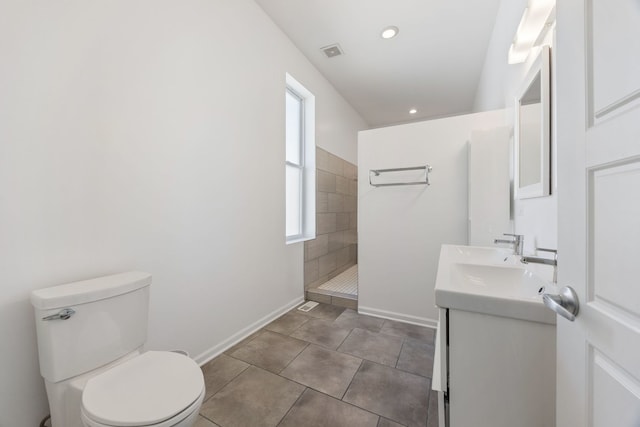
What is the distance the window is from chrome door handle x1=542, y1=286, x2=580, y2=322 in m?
2.43

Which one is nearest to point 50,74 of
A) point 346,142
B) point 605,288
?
point 605,288

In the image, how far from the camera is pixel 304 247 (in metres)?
2.95

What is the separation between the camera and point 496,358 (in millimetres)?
820

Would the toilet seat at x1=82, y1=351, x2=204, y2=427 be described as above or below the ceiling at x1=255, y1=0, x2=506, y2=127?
below

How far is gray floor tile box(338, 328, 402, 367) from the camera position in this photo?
186 cm

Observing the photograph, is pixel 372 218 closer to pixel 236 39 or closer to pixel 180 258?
pixel 180 258

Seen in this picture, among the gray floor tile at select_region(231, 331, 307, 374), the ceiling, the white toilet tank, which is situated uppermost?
the ceiling

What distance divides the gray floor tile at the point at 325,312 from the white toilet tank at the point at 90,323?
1.60 m

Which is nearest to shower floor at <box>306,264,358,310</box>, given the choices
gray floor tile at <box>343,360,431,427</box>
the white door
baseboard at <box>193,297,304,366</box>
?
baseboard at <box>193,297,304,366</box>

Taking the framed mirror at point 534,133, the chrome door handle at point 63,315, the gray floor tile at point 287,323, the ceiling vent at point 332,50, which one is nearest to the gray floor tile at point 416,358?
the gray floor tile at point 287,323

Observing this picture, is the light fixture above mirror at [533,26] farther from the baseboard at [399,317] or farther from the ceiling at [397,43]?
the baseboard at [399,317]

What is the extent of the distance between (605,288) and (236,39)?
2.49 metres

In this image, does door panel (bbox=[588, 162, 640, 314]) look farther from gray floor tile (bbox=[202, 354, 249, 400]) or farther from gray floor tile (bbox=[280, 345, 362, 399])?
gray floor tile (bbox=[202, 354, 249, 400])

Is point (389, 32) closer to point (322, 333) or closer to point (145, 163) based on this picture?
point (145, 163)
